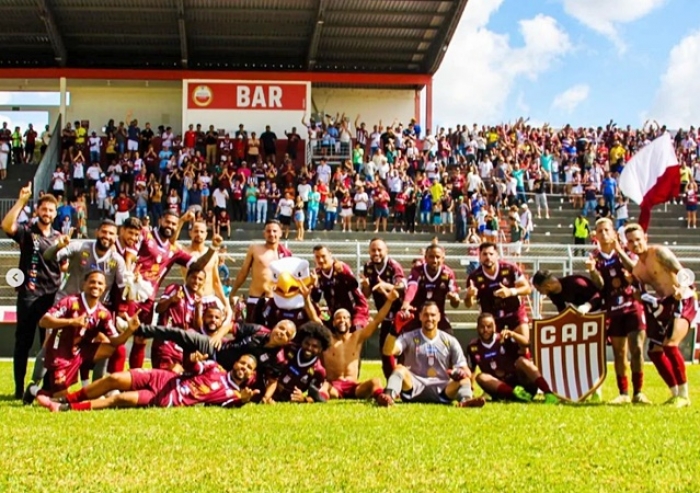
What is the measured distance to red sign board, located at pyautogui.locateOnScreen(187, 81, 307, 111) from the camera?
108ft

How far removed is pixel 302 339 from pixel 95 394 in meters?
2.22

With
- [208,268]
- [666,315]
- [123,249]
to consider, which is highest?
[123,249]

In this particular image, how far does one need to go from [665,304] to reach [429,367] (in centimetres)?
267

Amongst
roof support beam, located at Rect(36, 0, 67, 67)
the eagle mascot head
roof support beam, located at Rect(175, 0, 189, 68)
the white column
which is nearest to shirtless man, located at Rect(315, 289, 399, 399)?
the eagle mascot head

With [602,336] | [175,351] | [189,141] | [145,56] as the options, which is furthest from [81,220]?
[602,336]

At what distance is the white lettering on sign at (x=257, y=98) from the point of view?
33062 millimetres

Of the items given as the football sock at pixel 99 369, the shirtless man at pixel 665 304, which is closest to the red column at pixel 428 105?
the shirtless man at pixel 665 304

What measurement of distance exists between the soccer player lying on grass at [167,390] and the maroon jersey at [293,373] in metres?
0.39

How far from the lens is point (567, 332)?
9.77 m

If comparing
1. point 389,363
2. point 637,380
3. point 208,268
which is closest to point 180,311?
point 208,268

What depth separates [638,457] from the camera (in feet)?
20.1

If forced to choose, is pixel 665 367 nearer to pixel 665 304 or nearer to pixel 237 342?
pixel 665 304

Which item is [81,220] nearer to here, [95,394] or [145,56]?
[145,56]

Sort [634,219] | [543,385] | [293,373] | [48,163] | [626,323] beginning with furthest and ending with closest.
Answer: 1. [48,163]
2. [634,219]
3. [626,323]
4. [543,385]
5. [293,373]
